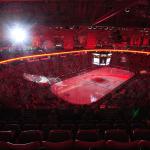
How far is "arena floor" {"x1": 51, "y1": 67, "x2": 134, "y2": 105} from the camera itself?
47.8ft

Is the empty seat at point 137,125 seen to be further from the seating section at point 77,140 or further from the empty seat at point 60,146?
the empty seat at point 60,146

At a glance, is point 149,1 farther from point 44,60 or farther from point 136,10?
point 44,60

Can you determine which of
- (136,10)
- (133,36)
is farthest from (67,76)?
(136,10)

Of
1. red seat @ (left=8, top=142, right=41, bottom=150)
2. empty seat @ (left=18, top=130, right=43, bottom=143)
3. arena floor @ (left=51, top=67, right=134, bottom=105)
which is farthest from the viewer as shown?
arena floor @ (left=51, top=67, right=134, bottom=105)

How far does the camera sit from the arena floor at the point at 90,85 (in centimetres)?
1455

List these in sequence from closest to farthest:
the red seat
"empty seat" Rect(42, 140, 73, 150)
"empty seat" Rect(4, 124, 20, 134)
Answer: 1. the red seat
2. "empty seat" Rect(42, 140, 73, 150)
3. "empty seat" Rect(4, 124, 20, 134)

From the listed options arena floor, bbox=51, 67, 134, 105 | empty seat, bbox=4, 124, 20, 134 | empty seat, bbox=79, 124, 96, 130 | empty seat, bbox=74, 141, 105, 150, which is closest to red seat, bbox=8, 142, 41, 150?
empty seat, bbox=74, 141, 105, 150

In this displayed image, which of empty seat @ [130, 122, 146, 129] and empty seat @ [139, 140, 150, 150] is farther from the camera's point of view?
empty seat @ [130, 122, 146, 129]

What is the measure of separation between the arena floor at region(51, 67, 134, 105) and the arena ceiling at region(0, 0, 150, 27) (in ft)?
16.8

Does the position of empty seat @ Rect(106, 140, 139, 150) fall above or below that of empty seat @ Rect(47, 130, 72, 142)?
above

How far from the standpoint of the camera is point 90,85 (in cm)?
1716

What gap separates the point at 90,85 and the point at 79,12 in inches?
317

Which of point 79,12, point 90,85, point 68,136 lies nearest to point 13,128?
point 68,136

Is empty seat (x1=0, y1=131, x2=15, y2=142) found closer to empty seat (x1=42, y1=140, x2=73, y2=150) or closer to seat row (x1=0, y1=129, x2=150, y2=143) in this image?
seat row (x1=0, y1=129, x2=150, y2=143)
